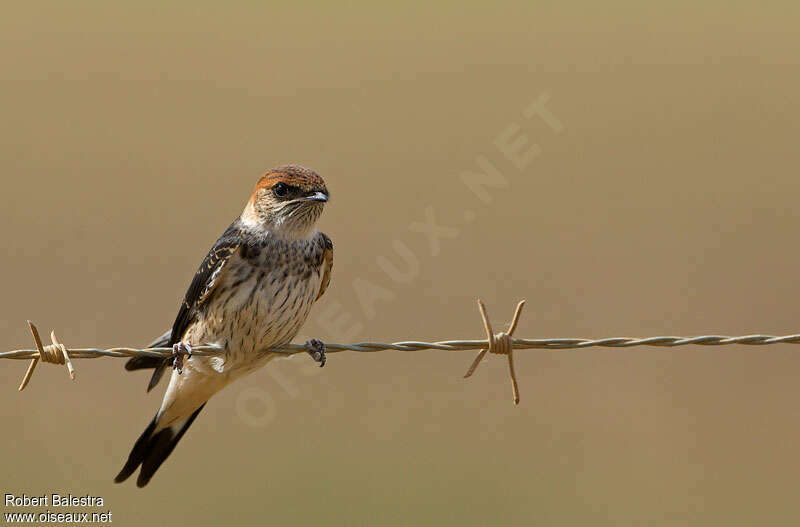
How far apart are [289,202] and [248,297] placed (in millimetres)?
651

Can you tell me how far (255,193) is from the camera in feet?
21.9

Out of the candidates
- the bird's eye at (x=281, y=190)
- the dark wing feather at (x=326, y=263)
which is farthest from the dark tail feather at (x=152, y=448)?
the bird's eye at (x=281, y=190)

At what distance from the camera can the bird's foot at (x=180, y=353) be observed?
6.08m

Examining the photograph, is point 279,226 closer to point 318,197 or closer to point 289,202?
point 289,202

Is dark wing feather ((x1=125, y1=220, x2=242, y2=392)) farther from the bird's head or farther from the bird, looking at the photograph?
the bird's head

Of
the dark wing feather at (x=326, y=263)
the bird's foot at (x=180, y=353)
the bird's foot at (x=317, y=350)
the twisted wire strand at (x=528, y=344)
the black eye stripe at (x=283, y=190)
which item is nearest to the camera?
the twisted wire strand at (x=528, y=344)

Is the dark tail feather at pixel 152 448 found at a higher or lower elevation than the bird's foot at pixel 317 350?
lower

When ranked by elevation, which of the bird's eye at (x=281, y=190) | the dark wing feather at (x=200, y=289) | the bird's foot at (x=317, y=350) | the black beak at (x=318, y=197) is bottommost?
the bird's foot at (x=317, y=350)

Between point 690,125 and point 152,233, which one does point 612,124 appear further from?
point 152,233

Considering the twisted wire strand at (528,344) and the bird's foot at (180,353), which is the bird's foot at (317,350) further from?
the twisted wire strand at (528,344)

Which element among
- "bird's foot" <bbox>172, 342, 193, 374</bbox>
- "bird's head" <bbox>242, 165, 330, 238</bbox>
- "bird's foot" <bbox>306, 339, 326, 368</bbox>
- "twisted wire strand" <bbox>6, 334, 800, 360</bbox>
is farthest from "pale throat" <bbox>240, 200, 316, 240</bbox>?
"twisted wire strand" <bbox>6, 334, 800, 360</bbox>

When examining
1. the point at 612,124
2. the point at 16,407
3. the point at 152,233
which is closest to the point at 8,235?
the point at 152,233

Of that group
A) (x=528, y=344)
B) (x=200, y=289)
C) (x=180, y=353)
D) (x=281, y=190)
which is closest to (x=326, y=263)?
(x=281, y=190)

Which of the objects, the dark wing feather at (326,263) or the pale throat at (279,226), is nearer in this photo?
the pale throat at (279,226)
